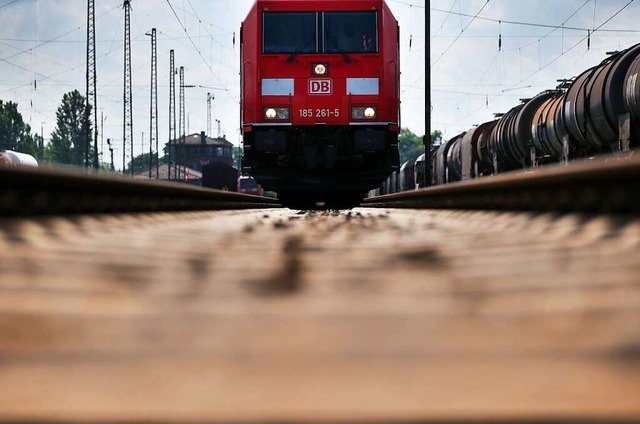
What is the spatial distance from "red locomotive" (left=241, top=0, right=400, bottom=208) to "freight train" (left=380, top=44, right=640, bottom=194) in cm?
344

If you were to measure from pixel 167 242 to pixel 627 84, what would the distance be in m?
10.8

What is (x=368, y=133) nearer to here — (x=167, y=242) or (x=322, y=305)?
(x=167, y=242)

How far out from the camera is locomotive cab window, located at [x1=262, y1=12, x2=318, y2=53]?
522 inches

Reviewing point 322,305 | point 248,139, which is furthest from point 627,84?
point 322,305

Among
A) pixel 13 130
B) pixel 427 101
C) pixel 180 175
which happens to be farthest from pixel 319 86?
pixel 13 130

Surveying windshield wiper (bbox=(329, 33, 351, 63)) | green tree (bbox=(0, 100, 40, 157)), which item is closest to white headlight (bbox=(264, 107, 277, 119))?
windshield wiper (bbox=(329, 33, 351, 63))

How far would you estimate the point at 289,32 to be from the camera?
13352 mm

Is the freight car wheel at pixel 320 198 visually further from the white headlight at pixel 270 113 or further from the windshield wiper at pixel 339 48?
→ the windshield wiper at pixel 339 48

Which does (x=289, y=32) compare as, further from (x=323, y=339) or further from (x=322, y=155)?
(x=323, y=339)

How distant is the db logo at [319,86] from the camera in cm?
1321

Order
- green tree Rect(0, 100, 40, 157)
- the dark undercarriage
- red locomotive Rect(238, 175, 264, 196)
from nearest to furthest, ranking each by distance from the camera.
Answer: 1. the dark undercarriage
2. red locomotive Rect(238, 175, 264, 196)
3. green tree Rect(0, 100, 40, 157)

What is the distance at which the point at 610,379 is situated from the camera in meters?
0.99

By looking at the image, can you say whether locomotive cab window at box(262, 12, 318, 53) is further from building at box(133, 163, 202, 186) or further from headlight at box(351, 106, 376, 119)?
building at box(133, 163, 202, 186)

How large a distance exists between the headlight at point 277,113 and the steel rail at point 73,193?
515cm
